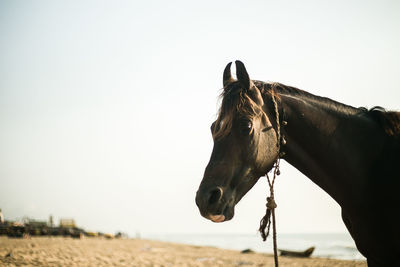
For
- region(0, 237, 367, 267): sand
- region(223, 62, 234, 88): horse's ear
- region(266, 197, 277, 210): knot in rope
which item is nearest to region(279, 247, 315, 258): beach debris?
region(0, 237, 367, 267): sand

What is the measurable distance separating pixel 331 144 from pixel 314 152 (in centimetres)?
17

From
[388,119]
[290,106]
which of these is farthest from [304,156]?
[388,119]

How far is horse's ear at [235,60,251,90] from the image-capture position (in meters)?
2.50

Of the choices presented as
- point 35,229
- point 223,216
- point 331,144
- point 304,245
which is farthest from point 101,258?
point 304,245

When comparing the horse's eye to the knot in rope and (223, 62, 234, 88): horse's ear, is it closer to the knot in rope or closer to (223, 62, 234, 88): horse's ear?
(223, 62, 234, 88): horse's ear

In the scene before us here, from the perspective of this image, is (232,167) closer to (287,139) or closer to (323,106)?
(287,139)

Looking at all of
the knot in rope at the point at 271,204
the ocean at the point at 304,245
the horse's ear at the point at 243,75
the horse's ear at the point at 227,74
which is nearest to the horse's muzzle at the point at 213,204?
the knot in rope at the point at 271,204

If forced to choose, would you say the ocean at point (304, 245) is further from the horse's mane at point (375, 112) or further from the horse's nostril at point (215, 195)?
the horse's mane at point (375, 112)

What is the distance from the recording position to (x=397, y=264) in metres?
2.28

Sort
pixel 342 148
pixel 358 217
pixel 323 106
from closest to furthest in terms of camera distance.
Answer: pixel 358 217
pixel 342 148
pixel 323 106

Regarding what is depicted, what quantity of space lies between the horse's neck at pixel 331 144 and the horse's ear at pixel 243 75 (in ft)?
1.37

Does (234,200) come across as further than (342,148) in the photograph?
No

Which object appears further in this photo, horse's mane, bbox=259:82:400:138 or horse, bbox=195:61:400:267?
horse's mane, bbox=259:82:400:138

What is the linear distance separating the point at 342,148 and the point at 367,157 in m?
0.22
